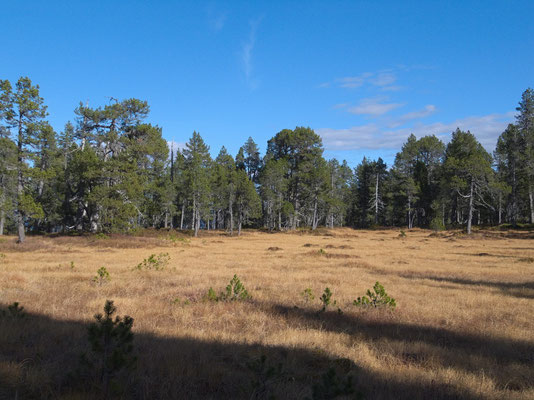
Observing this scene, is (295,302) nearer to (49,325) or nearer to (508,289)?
(49,325)

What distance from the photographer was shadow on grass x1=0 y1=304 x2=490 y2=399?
3975 mm

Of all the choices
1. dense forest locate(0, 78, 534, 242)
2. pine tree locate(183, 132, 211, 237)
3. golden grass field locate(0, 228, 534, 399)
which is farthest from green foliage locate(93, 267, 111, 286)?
pine tree locate(183, 132, 211, 237)

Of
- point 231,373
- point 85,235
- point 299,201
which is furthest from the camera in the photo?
point 299,201

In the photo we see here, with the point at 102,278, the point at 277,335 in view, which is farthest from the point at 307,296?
the point at 102,278

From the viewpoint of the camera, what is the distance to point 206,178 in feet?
155

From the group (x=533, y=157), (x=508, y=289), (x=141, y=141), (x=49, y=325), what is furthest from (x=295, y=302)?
(x=533, y=157)

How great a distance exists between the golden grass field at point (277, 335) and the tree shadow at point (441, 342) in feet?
0.09

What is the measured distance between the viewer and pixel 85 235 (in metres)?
31.2

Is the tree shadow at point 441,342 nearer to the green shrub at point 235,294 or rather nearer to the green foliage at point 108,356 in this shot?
A: the green shrub at point 235,294

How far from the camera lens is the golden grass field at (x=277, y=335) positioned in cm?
435

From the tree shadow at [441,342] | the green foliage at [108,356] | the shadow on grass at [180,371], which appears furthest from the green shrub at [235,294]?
the green foliage at [108,356]

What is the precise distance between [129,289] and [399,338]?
780cm

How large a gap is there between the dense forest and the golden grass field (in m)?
16.4

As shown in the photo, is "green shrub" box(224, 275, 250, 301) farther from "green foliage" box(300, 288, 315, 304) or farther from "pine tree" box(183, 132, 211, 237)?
"pine tree" box(183, 132, 211, 237)
